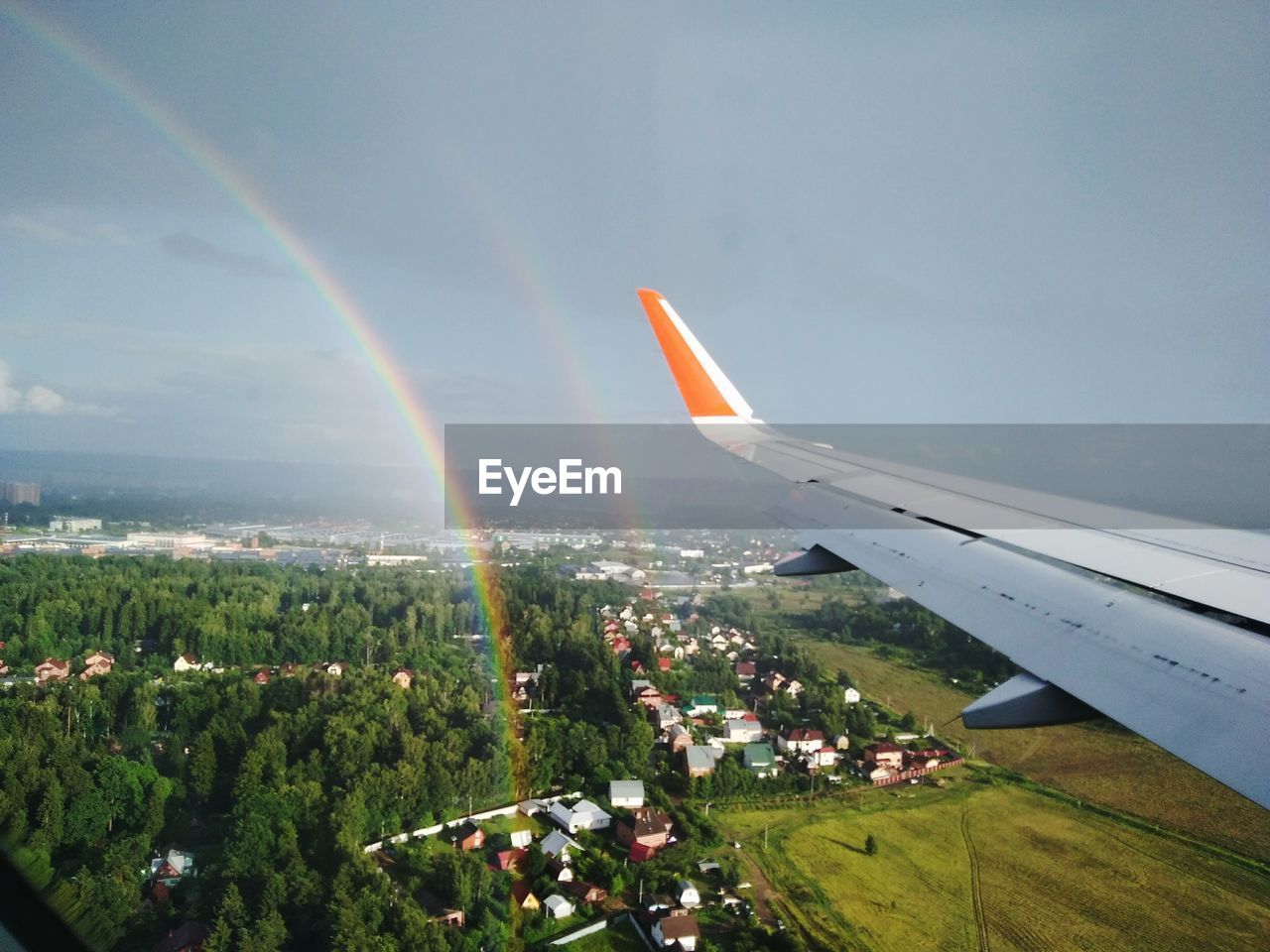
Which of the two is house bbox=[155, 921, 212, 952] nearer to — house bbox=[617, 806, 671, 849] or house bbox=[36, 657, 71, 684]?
house bbox=[617, 806, 671, 849]

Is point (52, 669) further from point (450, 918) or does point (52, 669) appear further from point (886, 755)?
point (886, 755)

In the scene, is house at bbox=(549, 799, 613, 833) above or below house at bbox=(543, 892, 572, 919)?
below

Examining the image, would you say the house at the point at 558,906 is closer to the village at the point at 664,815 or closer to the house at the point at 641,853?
the village at the point at 664,815

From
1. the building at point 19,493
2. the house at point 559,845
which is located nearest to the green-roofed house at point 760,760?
the house at point 559,845

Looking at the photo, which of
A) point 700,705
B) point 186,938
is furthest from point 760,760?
point 186,938

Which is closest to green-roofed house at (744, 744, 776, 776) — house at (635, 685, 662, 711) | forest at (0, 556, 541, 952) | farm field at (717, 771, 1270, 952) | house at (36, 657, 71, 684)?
farm field at (717, 771, 1270, 952)

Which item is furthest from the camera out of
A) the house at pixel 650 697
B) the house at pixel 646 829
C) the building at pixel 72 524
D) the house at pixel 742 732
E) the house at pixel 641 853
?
the building at pixel 72 524
